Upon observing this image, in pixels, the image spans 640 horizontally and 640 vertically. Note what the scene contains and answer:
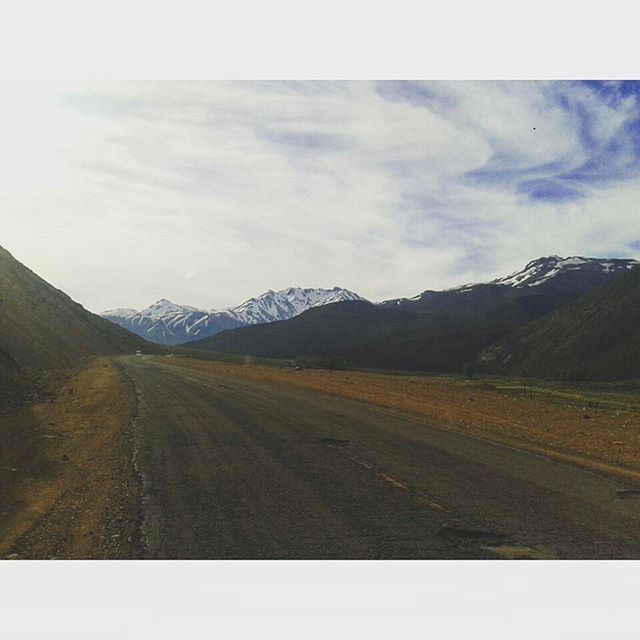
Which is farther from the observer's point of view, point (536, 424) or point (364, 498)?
point (536, 424)

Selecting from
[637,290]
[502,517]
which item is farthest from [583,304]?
[502,517]

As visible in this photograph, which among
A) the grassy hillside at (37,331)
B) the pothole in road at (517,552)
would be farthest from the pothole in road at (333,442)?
the grassy hillside at (37,331)

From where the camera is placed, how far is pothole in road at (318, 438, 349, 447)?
519 inches

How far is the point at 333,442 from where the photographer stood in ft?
44.4

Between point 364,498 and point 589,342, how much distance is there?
346 feet

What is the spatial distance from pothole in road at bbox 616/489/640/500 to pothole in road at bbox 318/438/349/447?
232 inches

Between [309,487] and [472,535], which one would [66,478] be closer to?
[309,487]

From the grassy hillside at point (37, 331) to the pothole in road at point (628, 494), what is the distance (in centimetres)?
2088

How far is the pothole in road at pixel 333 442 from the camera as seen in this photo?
1317cm

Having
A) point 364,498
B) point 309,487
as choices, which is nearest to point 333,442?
point 309,487

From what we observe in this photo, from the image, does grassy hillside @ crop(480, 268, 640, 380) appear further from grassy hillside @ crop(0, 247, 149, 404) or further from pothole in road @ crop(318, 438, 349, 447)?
pothole in road @ crop(318, 438, 349, 447)

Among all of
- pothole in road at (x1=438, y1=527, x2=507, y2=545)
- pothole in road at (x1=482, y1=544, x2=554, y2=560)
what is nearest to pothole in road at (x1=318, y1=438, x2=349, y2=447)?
pothole in road at (x1=438, y1=527, x2=507, y2=545)

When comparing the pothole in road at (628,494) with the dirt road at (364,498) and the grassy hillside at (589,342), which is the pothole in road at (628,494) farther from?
the grassy hillside at (589,342)

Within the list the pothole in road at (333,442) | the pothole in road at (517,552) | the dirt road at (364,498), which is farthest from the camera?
the pothole in road at (333,442)
